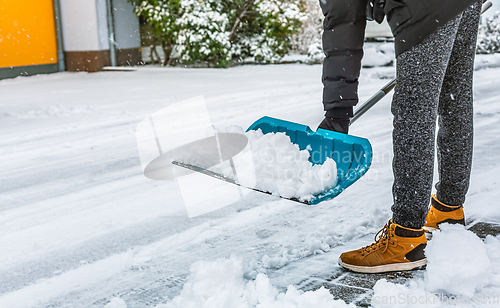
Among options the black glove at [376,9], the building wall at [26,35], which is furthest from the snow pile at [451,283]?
the building wall at [26,35]

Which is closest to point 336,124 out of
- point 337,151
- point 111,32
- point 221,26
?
point 337,151

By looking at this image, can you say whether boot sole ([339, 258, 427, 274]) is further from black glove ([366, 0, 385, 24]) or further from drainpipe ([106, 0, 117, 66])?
drainpipe ([106, 0, 117, 66])

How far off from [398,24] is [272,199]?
121cm

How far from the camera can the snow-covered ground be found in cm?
146

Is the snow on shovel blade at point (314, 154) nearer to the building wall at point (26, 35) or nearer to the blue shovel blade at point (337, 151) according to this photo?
the blue shovel blade at point (337, 151)

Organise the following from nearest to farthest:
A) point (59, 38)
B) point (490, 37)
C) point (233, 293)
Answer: point (233, 293) < point (59, 38) < point (490, 37)

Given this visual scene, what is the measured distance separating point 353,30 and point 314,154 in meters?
0.59

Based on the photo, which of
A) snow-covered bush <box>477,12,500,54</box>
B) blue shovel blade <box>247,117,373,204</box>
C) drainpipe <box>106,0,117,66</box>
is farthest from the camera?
snow-covered bush <box>477,12,500,54</box>

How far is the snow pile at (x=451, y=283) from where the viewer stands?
1367mm

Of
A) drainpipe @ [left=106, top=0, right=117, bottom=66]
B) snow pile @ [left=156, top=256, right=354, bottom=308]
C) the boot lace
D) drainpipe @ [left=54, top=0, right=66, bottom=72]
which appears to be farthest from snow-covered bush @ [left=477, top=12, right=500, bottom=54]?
snow pile @ [left=156, top=256, right=354, bottom=308]

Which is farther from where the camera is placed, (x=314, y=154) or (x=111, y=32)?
(x=111, y=32)

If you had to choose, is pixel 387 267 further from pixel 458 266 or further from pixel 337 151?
pixel 337 151

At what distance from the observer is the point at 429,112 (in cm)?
146

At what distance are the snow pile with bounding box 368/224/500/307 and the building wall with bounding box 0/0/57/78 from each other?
8637mm
